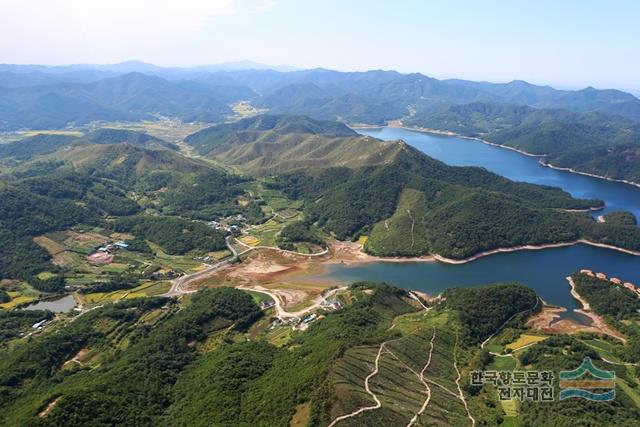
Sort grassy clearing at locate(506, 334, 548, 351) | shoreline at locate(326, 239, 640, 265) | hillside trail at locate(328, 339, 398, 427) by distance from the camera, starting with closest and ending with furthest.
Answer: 1. hillside trail at locate(328, 339, 398, 427)
2. grassy clearing at locate(506, 334, 548, 351)
3. shoreline at locate(326, 239, 640, 265)

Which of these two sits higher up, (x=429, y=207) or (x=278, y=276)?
(x=429, y=207)

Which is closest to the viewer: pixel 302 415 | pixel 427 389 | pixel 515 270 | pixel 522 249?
pixel 302 415

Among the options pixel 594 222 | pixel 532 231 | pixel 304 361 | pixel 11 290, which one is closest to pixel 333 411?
pixel 304 361

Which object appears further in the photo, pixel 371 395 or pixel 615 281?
pixel 615 281

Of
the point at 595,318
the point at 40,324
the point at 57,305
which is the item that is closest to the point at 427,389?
the point at 595,318

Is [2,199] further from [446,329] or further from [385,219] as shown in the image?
[446,329]

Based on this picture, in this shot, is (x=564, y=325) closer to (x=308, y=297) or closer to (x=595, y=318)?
A: (x=595, y=318)

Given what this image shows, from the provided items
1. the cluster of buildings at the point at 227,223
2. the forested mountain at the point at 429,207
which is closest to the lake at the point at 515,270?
the forested mountain at the point at 429,207

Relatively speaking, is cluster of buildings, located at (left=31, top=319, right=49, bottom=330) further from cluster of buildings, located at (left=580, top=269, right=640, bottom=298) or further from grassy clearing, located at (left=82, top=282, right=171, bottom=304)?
cluster of buildings, located at (left=580, top=269, right=640, bottom=298)

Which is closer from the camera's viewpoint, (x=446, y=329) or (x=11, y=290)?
(x=446, y=329)

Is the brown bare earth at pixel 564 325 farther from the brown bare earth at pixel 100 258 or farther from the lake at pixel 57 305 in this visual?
the brown bare earth at pixel 100 258

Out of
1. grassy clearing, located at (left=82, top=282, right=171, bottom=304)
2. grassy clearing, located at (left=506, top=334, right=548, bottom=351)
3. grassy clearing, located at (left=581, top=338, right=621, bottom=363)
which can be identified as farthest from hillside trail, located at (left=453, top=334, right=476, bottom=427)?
grassy clearing, located at (left=82, top=282, right=171, bottom=304)
